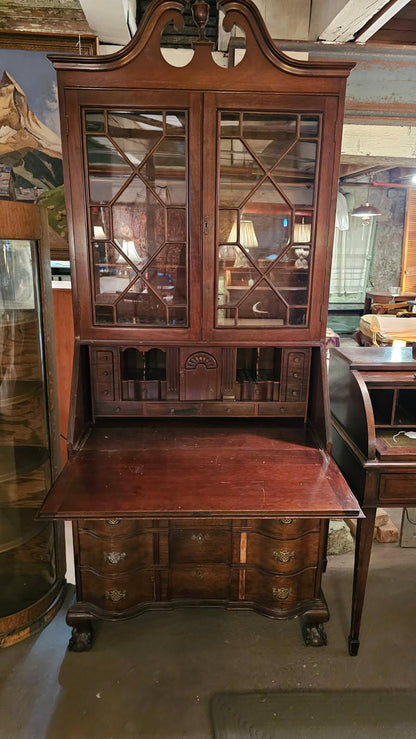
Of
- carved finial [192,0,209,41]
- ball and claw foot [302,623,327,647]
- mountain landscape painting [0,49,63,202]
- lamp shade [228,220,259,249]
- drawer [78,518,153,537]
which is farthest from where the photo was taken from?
mountain landscape painting [0,49,63,202]

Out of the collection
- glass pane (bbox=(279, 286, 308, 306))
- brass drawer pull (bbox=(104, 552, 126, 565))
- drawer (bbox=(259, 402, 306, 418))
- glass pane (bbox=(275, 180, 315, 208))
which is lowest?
brass drawer pull (bbox=(104, 552, 126, 565))

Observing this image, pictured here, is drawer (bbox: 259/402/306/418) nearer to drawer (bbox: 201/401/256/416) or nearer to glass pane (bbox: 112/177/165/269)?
drawer (bbox: 201/401/256/416)

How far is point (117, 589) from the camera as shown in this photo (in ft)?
5.61

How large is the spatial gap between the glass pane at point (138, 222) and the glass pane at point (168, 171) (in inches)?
1.6

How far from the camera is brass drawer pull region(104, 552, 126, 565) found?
166 cm

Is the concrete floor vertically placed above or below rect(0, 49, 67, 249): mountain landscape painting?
below

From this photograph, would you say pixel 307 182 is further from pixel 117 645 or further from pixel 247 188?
pixel 117 645

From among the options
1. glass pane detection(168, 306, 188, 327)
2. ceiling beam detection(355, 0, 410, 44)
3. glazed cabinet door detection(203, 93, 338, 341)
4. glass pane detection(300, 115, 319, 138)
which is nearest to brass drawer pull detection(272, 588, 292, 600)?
glazed cabinet door detection(203, 93, 338, 341)

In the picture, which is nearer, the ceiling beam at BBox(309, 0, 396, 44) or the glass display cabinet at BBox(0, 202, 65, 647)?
the ceiling beam at BBox(309, 0, 396, 44)

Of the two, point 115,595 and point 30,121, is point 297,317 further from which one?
point 30,121

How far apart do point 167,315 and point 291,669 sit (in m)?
1.44

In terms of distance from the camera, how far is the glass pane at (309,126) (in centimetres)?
163

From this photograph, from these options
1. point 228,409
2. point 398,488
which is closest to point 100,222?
point 228,409

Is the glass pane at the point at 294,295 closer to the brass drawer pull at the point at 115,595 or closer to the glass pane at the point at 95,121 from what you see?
the glass pane at the point at 95,121
